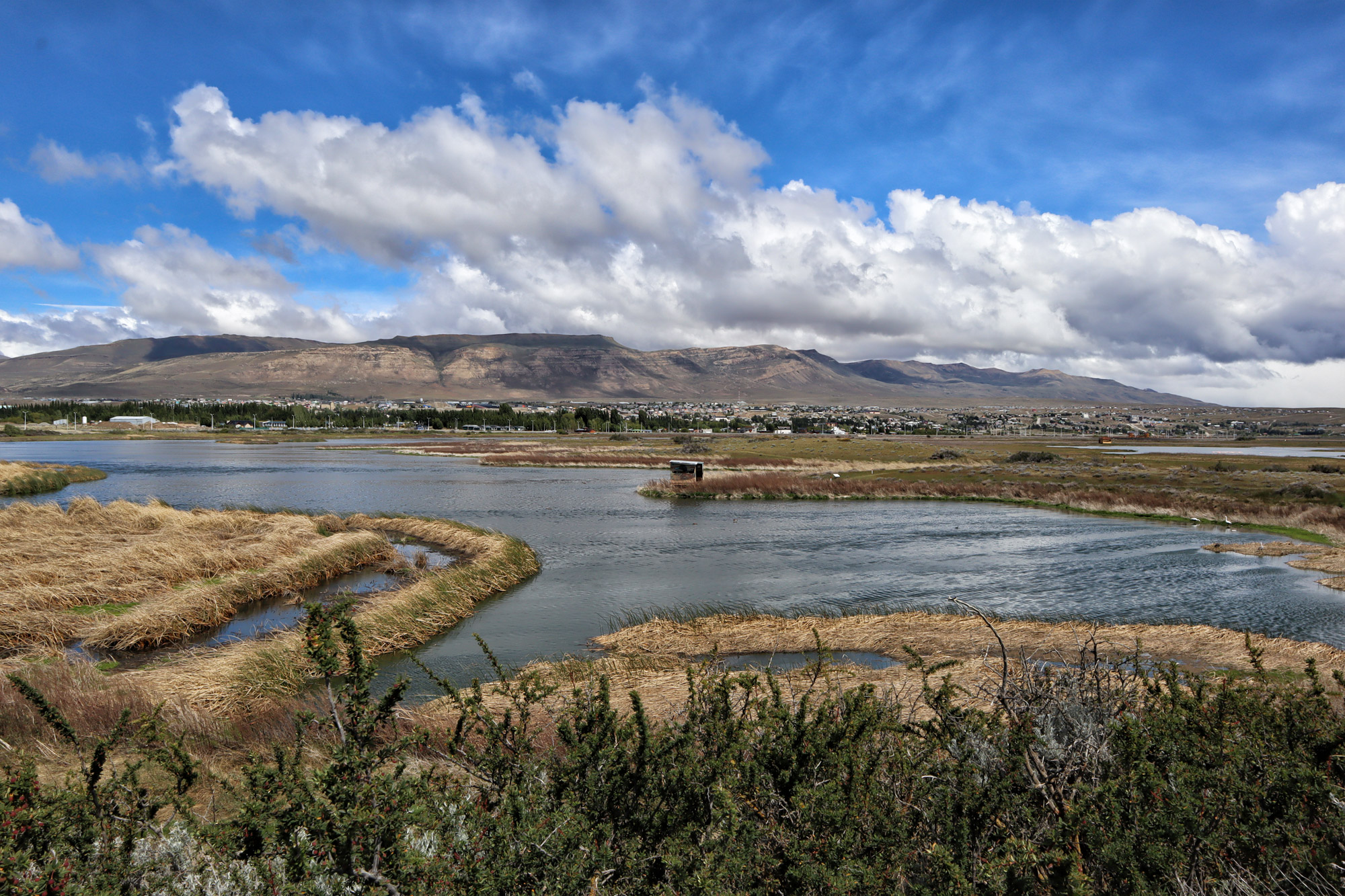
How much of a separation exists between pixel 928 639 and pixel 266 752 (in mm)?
14339

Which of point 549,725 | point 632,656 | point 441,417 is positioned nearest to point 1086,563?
point 632,656

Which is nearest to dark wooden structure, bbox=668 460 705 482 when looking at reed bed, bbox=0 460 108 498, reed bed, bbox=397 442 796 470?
reed bed, bbox=397 442 796 470

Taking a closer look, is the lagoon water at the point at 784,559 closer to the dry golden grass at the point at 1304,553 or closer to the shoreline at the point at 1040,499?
the dry golden grass at the point at 1304,553

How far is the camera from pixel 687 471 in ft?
192

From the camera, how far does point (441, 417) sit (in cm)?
18500

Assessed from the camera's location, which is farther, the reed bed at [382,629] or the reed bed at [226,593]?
the reed bed at [226,593]

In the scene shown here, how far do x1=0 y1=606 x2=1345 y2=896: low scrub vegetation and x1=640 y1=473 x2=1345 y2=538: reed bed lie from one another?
135 ft

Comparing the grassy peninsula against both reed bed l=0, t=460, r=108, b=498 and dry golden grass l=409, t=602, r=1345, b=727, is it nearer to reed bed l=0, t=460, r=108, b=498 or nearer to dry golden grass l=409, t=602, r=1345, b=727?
dry golden grass l=409, t=602, r=1345, b=727

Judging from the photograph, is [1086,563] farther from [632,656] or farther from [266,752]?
[266,752]

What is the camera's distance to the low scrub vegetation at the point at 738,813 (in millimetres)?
3852

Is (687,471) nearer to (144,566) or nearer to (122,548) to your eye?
(122,548)

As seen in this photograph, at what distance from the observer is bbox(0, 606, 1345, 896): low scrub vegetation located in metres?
3.85

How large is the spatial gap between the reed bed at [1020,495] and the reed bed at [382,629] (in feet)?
74.2

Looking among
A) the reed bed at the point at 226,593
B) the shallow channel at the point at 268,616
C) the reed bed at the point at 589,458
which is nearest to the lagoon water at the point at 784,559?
the shallow channel at the point at 268,616
